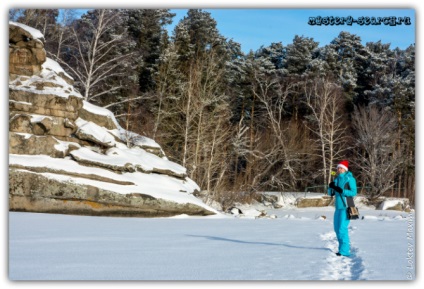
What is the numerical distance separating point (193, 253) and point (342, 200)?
8.05 ft

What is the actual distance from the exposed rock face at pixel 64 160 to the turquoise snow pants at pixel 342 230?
6.68 metres

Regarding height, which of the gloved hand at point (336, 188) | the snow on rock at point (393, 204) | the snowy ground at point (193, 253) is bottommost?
the snow on rock at point (393, 204)

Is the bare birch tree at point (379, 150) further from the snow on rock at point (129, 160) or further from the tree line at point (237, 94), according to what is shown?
the snow on rock at point (129, 160)

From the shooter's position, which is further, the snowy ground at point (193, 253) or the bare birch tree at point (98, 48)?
the bare birch tree at point (98, 48)

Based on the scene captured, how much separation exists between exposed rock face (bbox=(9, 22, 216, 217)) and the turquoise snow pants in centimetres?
668

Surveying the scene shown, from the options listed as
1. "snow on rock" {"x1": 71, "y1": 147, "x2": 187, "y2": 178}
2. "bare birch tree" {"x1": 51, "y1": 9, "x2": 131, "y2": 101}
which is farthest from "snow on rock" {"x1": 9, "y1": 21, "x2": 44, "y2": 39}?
"bare birch tree" {"x1": 51, "y1": 9, "x2": 131, "y2": 101}

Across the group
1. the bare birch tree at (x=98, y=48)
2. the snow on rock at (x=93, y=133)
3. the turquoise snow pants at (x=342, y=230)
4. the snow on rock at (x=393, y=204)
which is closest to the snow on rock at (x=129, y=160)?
the snow on rock at (x=93, y=133)

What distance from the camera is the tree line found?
18844mm

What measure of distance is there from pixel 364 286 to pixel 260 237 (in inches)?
146

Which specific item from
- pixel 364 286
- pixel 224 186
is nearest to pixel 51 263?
pixel 364 286

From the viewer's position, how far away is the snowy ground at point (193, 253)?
558 cm

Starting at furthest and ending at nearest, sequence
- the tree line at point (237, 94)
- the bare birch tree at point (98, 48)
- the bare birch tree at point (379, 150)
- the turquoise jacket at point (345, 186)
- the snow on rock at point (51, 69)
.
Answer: the tree line at point (237, 94)
the bare birch tree at point (98, 48)
the bare birch tree at point (379, 150)
the snow on rock at point (51, 69)
the turquoise jacket at point (345, 186)

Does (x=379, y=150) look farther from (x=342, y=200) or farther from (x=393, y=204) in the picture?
(x=342, y=200)

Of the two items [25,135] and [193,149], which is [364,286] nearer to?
[25,135]
